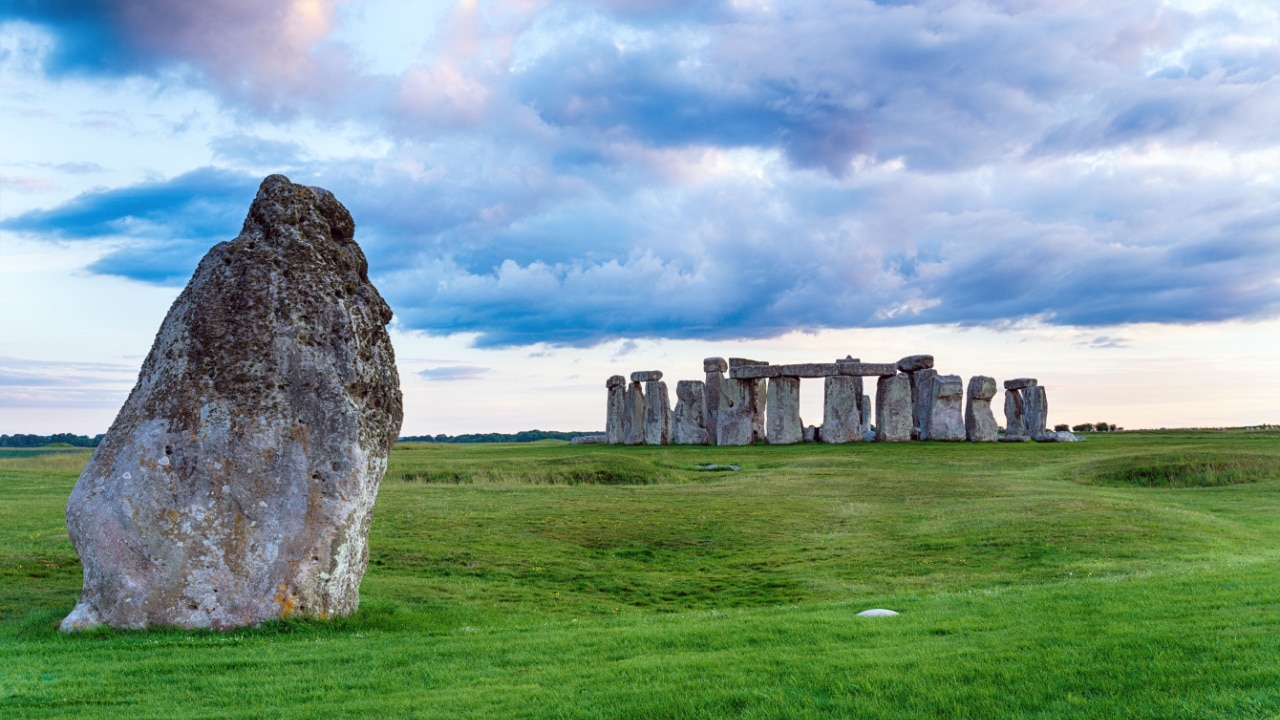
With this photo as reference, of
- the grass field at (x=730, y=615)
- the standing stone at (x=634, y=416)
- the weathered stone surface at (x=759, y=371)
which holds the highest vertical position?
the weathered stone surface at (x=759, y=371)

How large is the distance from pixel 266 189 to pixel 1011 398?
44.4 metres

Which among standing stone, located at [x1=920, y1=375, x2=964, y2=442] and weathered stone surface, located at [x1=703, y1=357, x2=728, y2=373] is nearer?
standing stone, located at [x1=920, y1=375, x2=964, y2=442]

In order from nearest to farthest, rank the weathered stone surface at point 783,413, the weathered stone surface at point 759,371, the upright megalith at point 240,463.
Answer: the upright megalith at point 240,463
the weathered stone surface at point 783,413
the weathered stone surface at point 759,371

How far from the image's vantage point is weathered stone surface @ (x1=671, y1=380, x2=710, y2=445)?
5138cm

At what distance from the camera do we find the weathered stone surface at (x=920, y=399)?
156 ft

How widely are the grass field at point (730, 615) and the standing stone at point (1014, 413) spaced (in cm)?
2196

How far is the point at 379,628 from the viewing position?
36.8 ft

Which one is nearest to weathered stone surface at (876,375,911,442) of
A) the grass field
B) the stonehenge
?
the stonehenge

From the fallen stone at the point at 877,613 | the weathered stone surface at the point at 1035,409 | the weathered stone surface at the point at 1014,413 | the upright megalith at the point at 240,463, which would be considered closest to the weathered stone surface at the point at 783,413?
the weathered stone surface at the point at 1014,413

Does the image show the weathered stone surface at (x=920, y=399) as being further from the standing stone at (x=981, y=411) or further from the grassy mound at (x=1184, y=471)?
the grassy mound at (x=1184, y=471)

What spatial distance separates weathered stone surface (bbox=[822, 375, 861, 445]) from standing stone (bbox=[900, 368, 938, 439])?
9.44 feet

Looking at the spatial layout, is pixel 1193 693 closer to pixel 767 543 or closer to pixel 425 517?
pixel 767 543

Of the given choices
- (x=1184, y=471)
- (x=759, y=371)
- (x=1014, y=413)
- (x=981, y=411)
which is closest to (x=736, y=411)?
(x=759, y=371)

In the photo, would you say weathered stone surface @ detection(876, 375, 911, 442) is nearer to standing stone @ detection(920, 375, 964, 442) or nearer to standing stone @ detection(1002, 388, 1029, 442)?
standing stone @ detection(920, 375, 964, 442)
